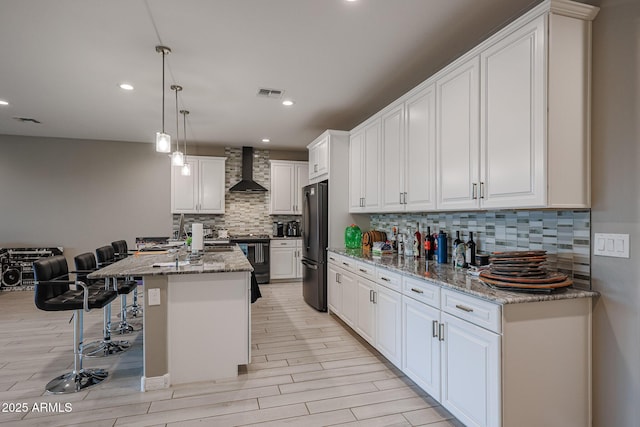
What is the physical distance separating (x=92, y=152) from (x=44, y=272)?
4.46 metres

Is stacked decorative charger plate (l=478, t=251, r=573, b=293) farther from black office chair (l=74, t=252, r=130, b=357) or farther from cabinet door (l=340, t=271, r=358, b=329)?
black office chair (l=74, t=252, r=130, b=357)

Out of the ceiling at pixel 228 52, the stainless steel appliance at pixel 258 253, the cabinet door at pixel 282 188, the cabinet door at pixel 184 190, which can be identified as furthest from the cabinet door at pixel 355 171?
the cabinet door at pixel 184 190

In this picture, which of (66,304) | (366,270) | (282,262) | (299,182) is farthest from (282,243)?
(66,304)

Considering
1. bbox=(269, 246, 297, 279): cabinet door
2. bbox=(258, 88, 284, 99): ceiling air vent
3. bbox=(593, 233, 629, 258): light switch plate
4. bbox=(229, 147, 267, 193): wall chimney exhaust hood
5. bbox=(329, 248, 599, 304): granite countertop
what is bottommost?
A: bbox=(269, 246, 297, 279): cabinet door

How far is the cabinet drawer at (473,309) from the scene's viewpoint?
1.72m

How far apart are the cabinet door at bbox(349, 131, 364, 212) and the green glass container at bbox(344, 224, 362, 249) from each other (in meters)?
0.26

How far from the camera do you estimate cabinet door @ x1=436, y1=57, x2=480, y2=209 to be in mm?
2289

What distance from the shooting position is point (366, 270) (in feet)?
10.7

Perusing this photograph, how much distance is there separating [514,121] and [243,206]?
5617 millimetres

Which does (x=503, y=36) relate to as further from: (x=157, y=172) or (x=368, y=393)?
(x=157, y=172)

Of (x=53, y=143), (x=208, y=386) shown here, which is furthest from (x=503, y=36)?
(x=53, y=143)

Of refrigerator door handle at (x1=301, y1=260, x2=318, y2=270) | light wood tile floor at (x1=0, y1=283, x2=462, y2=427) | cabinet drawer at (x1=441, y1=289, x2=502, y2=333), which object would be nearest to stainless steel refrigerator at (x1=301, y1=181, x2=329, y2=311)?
refrigerator door handle at (x1=301, y1=260, x2=318, y2=270)

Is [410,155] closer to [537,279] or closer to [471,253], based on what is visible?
[471,253]

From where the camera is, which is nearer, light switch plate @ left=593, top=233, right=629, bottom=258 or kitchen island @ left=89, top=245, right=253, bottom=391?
light switch plate @ left=593, top=233, right=629, bottom=258
